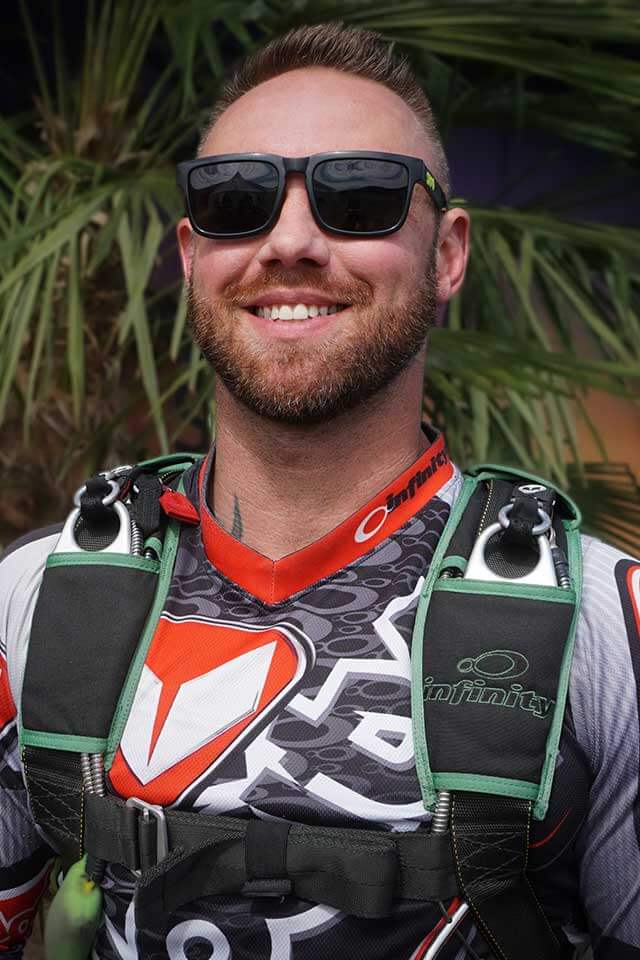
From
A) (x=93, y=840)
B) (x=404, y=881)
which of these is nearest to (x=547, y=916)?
(x=404, y=881)

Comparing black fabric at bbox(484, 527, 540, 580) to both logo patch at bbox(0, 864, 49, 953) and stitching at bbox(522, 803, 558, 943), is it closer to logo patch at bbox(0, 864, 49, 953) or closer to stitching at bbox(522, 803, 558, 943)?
stitching at bbox(522, 803, 558, 943)

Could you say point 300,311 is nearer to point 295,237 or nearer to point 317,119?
point 295,237

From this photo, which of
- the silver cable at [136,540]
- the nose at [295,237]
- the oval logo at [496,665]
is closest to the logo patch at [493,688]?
the oval logo at [496,665]

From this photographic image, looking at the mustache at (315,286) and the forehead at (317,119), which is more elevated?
the forehead at (317,119)

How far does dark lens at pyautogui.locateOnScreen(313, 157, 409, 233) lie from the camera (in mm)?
1099

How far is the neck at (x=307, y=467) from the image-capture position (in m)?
1.13

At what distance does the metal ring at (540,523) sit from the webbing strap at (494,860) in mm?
256

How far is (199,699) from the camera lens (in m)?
1.02

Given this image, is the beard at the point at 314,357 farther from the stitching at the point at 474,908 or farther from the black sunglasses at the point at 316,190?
the stitching at the point at 474,908

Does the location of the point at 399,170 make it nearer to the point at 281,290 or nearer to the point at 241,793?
the point at 281,290

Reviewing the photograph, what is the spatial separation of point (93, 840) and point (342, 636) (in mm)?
313

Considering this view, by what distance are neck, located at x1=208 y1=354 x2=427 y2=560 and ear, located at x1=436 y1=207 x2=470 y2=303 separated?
15 cm

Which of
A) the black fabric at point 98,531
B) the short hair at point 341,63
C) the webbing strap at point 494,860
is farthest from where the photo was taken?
the short hair at point 341,63

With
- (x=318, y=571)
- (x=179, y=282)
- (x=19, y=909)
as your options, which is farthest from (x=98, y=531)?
(x=179, y=282)
